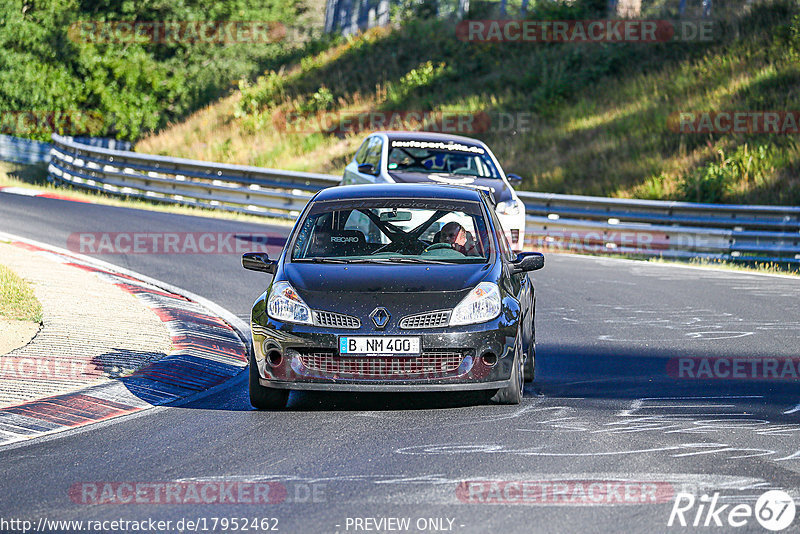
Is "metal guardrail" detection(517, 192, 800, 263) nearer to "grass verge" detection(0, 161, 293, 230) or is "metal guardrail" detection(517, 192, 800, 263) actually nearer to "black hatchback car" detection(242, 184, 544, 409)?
"grass verge" detection(0, 161, 293, 230)

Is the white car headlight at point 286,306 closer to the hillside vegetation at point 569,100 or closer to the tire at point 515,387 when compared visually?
the tire at point 515,387

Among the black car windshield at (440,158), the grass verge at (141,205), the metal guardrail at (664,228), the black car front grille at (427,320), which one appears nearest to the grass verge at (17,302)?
the black car front grille at (427,320)

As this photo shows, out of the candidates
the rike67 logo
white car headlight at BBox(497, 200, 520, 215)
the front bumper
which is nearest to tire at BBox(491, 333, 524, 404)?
the front bumper

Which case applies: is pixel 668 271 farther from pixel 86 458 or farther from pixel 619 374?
pixel 86 458

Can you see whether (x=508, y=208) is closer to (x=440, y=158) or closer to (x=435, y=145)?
(x=440, y=158)

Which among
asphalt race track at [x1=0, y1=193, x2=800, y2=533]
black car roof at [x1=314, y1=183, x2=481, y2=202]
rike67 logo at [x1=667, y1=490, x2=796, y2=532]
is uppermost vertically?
black car roof at [x1=314, y1=183, x2=481, y2=202]

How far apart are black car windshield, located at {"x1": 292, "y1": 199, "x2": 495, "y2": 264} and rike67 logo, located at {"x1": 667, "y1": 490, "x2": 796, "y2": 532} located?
3.24 metres

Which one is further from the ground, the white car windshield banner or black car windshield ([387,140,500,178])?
the white car windshield banner

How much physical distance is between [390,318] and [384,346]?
197 millimetres

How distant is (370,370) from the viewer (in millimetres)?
7527

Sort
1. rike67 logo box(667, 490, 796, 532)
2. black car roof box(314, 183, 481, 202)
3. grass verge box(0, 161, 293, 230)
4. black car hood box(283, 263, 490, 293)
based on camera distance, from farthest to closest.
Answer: grass verge box(0, 161, 293, 230), black car roof box(314, 183, 481, 202), black car hood box(283, 263, 490, 293), rike67 logo box(667, 490, 796, 532)

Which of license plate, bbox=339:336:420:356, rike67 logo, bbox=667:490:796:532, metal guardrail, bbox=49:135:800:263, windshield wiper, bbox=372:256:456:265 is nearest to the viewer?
rike67 logo, bbox=667:490:796:532

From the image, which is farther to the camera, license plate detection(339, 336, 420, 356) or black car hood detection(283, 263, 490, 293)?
black car hood detection(283, 263, 490, 293)

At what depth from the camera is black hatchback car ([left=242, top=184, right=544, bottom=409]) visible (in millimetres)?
7520
